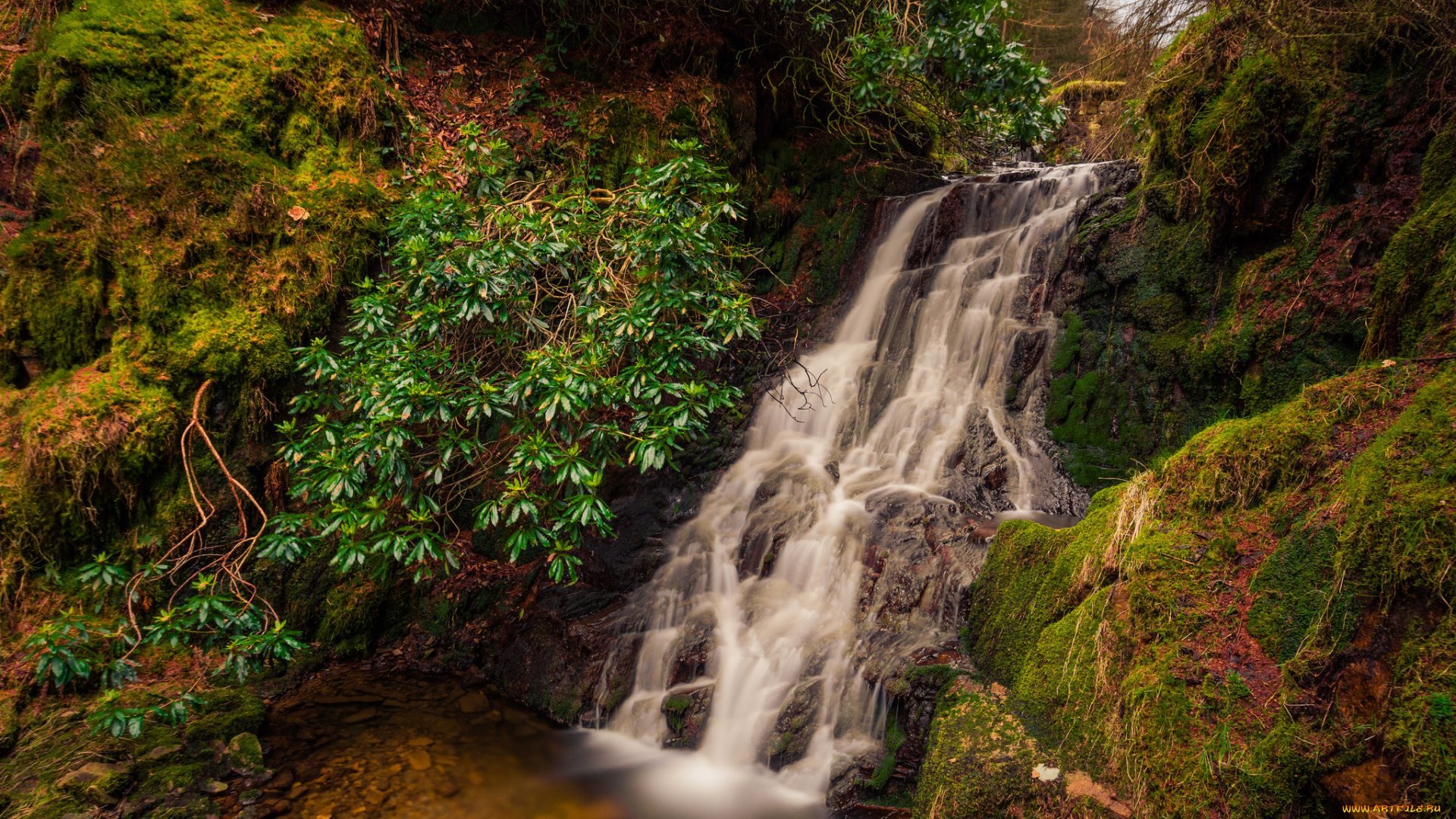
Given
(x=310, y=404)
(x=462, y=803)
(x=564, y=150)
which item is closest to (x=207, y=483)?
(x=310, y=404)

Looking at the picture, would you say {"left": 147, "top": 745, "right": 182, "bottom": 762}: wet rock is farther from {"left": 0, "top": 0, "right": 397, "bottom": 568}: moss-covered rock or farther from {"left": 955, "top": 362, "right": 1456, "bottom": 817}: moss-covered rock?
{"left": 955, "top": 362, "right": 1456, "bottom": 817}: moss-covered rock

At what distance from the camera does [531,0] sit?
24.8 feet

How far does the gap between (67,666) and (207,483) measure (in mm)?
1810

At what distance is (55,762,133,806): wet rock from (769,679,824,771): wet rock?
4096mm

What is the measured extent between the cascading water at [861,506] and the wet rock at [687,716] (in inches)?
0.6

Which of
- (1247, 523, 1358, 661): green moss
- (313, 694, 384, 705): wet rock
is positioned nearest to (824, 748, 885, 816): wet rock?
(1247, 523, 1358, 661): green moss

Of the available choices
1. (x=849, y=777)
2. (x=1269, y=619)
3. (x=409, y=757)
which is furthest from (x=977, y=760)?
(x=409, y=757)

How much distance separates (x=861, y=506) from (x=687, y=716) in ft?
8.21

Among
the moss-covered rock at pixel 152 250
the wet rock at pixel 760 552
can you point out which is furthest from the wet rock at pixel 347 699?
the wet rock at pixel 760 552

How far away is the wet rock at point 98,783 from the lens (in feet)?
11.3

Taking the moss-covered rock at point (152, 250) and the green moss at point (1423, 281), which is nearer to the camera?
the green moss at point (1423, 281)

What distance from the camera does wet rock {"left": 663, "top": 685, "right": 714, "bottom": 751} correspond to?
4898mm

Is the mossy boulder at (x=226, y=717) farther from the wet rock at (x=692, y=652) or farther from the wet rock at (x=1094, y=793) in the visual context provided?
the wet rock at (x=1094, y=793)

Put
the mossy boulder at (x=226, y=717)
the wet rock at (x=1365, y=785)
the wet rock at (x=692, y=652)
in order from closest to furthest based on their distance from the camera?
the wet rock at (x=1365, y=785), the mossy boulder at (x=226, y=717), the wet rock at (x=692, y=652)
